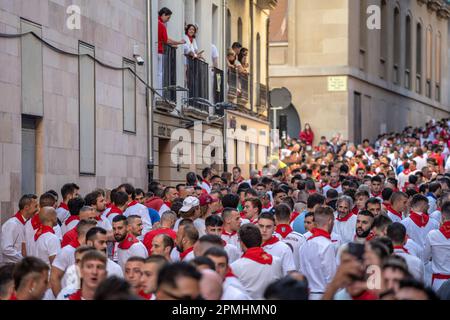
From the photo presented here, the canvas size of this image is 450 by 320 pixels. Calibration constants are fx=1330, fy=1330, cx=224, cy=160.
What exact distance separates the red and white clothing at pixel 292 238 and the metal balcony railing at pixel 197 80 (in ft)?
48.8

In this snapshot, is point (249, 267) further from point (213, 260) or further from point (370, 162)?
point (370, 162)

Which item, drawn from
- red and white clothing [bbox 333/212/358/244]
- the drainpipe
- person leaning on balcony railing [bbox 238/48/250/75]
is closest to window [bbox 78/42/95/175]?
the drainpipe

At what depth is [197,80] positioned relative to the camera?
98.8 ft

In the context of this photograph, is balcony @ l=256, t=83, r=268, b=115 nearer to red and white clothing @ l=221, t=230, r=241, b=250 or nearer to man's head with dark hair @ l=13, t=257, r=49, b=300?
red and white clothing @ l=221, t=230, r=241, b=250

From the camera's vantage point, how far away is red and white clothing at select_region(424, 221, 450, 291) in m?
14.5

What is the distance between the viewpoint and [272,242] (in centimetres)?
1283

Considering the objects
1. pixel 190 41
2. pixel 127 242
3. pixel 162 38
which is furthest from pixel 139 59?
pixel 127 242

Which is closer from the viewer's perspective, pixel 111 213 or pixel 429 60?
pixel 111 213

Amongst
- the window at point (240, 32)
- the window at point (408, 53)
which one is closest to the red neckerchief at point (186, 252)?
the window at point (240, 32)

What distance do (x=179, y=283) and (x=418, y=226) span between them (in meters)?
8.79

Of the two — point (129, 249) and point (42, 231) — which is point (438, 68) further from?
point (129, 249)
